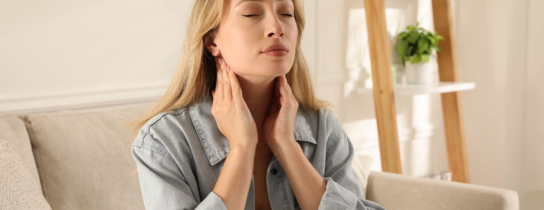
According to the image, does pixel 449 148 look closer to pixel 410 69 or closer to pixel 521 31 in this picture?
pixel 410 69

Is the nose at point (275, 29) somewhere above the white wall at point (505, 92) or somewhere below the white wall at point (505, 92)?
above

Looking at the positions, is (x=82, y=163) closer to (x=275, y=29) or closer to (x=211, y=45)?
(x=211, y=45)

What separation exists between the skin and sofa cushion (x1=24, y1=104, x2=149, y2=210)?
56 centimetres

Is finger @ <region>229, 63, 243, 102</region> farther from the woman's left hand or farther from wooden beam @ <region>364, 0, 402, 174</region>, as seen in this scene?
wooden beam @ <region>364, 0, 402, 174</region>

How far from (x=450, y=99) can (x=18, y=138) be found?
2401mm

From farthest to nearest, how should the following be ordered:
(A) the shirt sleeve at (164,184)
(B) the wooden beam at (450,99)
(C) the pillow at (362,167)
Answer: (B) the wooden beam at (450,99) → (C) the pillow at (362,167) → (A) the shirt sleeve at (164,184)

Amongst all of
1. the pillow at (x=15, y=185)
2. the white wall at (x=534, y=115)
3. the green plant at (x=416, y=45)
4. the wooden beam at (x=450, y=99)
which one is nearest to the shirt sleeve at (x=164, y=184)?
the pillow at (x=15, y=185)

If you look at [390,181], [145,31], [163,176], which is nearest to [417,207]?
[390,181]

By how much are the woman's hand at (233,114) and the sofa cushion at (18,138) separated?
2.12ft

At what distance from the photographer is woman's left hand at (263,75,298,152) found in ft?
4.07

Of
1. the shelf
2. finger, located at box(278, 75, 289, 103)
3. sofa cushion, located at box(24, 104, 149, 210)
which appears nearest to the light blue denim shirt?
finger, located at box(278, 75, 289, 103)

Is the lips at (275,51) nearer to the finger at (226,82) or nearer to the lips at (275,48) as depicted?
the lips at (275,48)

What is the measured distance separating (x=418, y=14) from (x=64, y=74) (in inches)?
83.9

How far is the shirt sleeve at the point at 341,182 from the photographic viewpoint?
3.95ft
